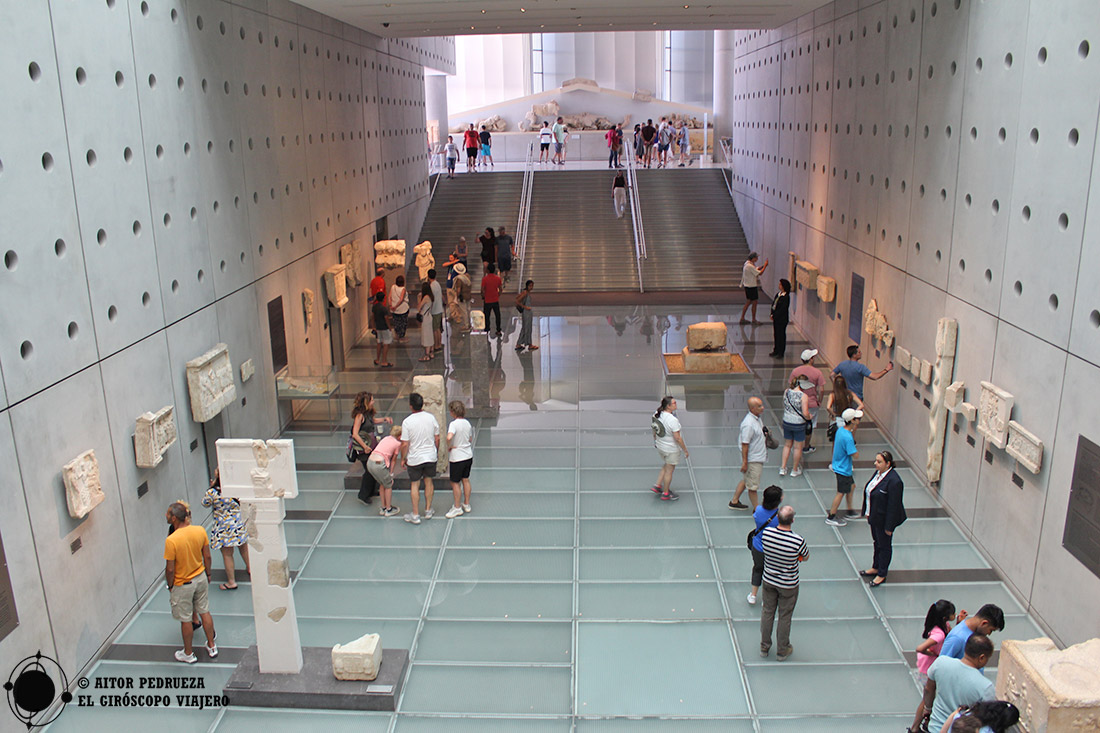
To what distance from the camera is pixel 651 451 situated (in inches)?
479

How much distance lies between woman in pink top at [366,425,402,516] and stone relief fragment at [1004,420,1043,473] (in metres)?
6.46

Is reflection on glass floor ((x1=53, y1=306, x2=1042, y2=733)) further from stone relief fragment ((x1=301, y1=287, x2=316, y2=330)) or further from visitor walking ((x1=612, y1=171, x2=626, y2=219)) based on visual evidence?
visitor walking ((x1=612, y1=171, x2=626, y2=219))

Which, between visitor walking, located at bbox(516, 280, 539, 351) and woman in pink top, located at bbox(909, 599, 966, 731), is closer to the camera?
woman in pink top, located at bbox(909, 599, 966, 731)

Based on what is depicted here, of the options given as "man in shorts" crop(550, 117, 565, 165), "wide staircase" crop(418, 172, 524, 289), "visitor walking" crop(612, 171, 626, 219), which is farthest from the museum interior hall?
"man in shorts" crop(550, 117, 565, 165)

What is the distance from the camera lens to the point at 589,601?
8.57 m

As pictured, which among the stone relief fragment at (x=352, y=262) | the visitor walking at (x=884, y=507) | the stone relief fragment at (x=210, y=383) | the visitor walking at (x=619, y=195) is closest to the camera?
the visitor walking at (x=884, y=507)

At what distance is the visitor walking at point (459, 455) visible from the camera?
1012 cm

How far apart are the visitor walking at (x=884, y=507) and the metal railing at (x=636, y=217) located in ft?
46.6

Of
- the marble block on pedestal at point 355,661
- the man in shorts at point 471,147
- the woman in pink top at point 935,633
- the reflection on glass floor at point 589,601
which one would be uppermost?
the man in shorts at point 471,147

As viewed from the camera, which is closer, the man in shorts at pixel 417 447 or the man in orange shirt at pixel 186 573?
the man in orange shirt at pixel 186 573

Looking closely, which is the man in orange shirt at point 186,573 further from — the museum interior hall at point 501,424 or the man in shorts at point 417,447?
the man in shorts at point 417,447

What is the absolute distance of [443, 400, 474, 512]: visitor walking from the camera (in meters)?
10.1

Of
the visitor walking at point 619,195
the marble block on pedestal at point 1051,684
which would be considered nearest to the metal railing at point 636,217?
the visitor walking at point 619,195

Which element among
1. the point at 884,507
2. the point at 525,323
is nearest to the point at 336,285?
the point at 525,323
